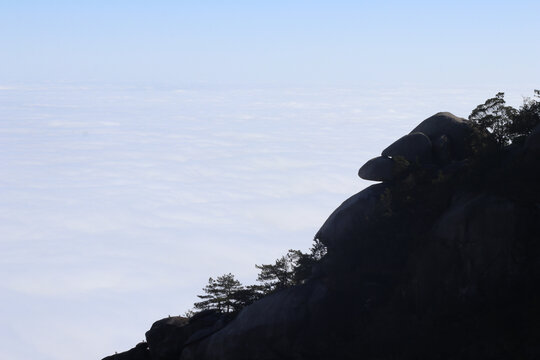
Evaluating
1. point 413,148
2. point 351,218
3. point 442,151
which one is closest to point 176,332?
point 351,218

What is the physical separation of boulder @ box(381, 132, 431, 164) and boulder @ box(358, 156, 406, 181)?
1.04 m

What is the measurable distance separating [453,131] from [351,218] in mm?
11604

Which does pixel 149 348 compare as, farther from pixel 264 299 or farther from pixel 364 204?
pixel 364 204

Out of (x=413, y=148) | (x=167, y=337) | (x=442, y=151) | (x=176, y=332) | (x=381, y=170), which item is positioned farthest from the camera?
(x=442, y=151)

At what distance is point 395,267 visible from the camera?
4884cm

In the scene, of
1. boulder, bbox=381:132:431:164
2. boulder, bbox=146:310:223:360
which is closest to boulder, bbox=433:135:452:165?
boulder, bbox=381:132:431:164

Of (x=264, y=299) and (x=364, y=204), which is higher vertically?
(x=364, y=204)

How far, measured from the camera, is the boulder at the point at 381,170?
53281 mm

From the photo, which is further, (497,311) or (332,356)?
(332,356)

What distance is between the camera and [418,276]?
152 feet

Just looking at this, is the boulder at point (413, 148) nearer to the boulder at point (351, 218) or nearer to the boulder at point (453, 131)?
the boulder at point (453, 131)

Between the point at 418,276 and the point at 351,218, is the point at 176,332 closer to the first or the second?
the point at 351,218

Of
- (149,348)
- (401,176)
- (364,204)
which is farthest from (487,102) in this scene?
(149,348)

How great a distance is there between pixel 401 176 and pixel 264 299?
549 inches
